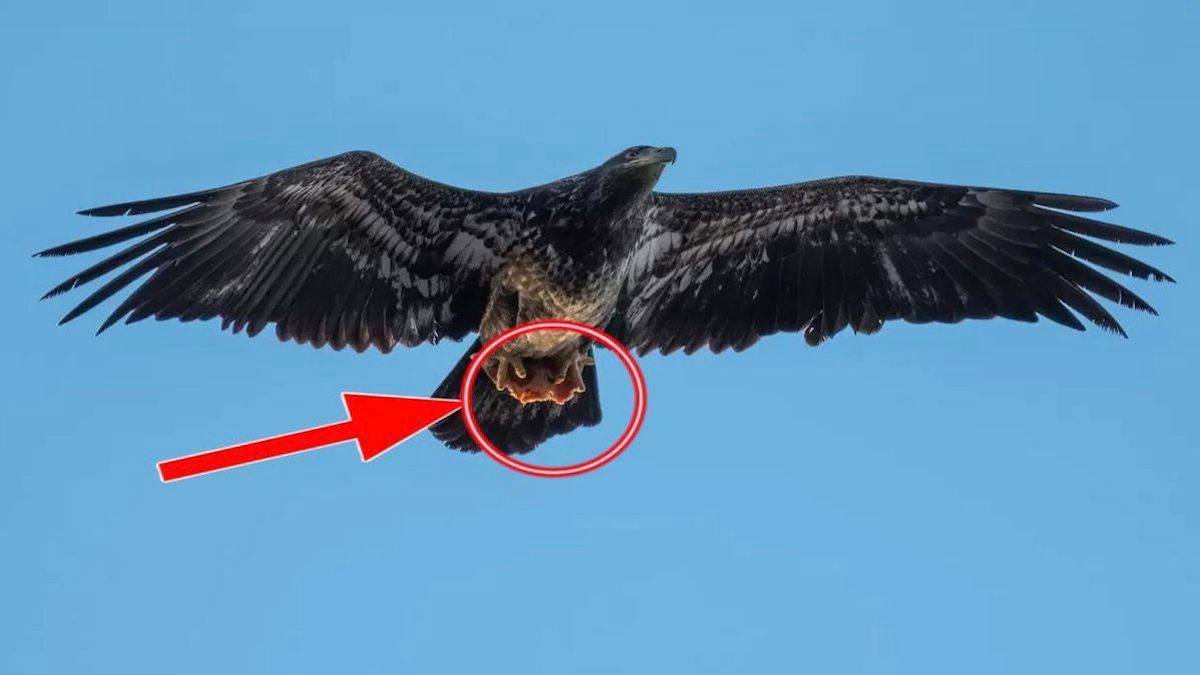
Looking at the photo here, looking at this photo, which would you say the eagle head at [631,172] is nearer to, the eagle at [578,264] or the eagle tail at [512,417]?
the eagle at [578,264]

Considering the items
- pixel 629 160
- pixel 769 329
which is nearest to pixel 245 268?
pixel 629 160

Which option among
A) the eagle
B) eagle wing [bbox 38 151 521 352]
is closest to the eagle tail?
the eagle

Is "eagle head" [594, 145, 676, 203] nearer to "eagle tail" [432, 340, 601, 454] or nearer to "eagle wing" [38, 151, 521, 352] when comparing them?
"eagle wing" [38, 151, 521, 352]

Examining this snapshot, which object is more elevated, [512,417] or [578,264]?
[578,264]

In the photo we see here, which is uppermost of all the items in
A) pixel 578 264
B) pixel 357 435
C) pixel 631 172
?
pixel 631 172

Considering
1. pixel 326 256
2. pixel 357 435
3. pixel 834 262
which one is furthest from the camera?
pixel 834 262

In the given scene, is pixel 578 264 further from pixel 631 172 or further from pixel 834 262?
pixel 834 262

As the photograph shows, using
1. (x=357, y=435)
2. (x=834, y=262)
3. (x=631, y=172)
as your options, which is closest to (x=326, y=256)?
(x=357, y=435)
